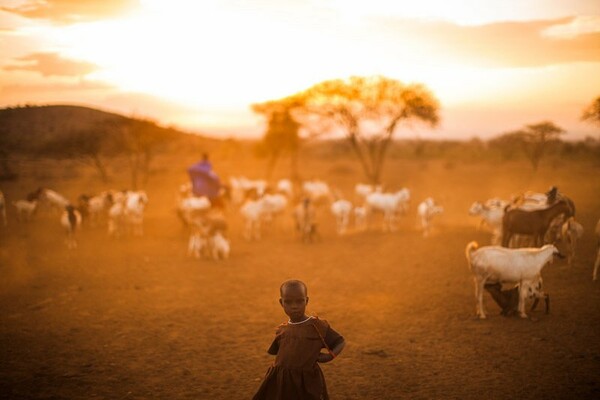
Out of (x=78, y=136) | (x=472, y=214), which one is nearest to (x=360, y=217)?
(x=472, y=214)

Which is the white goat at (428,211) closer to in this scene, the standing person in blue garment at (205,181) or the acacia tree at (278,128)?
the standing person in blue garment at (205,181)

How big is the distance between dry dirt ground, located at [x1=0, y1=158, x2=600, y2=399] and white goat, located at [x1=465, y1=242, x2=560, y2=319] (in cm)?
77

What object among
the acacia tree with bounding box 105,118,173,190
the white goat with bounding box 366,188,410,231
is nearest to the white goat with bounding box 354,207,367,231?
the white goat with bounding box 366,188,410,231

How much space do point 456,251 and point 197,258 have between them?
839 centimetres

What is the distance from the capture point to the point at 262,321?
8484mm

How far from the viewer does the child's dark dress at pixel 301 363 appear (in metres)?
3.71

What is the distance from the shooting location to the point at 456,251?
13914 mm

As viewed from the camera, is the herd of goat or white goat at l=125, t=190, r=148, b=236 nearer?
the herd of goat

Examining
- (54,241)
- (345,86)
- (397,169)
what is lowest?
(54,241)

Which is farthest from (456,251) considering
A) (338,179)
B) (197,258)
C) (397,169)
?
(397,169)

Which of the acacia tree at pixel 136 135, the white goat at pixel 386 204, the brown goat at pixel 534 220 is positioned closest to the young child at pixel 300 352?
the brown goat at pixel 534 220

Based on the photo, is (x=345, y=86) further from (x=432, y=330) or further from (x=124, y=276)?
(x=432, y=330)

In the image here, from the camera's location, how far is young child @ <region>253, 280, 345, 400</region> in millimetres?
3680

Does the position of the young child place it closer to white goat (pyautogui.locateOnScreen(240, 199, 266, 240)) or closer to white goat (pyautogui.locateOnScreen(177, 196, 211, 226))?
white goat (pyautogui.locateOnScreen(177, 196, 211, 226))
